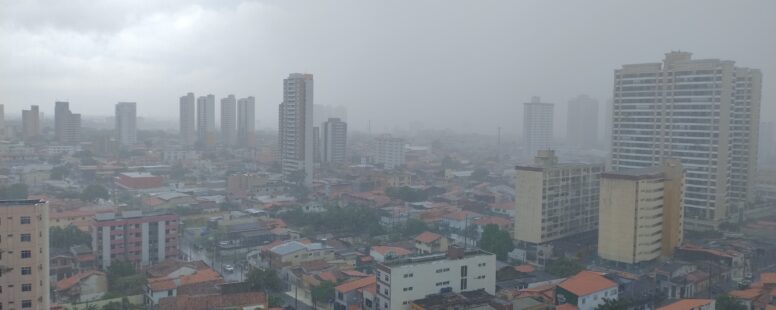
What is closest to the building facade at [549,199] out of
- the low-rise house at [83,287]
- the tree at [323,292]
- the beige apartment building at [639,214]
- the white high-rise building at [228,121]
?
the beige apartment building at [639,214]

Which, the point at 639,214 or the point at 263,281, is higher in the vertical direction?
the point at 639,214

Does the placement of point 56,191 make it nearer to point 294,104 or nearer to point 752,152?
point 294,104

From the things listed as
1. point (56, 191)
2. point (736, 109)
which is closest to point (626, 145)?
point (736, 109)

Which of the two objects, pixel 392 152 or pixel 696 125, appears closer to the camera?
pixel 696 125

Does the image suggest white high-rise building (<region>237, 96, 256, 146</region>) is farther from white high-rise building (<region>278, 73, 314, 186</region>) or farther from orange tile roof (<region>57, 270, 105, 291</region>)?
orange tile roof (<region>57, 270, 105, 291</region>)

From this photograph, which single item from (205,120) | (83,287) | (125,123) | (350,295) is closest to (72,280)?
(83,287)

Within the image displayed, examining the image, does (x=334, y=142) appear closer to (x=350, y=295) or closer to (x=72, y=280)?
(x=72, y=280)

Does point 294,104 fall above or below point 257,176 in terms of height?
above

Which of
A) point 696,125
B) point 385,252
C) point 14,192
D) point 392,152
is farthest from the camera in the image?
point 392,152
